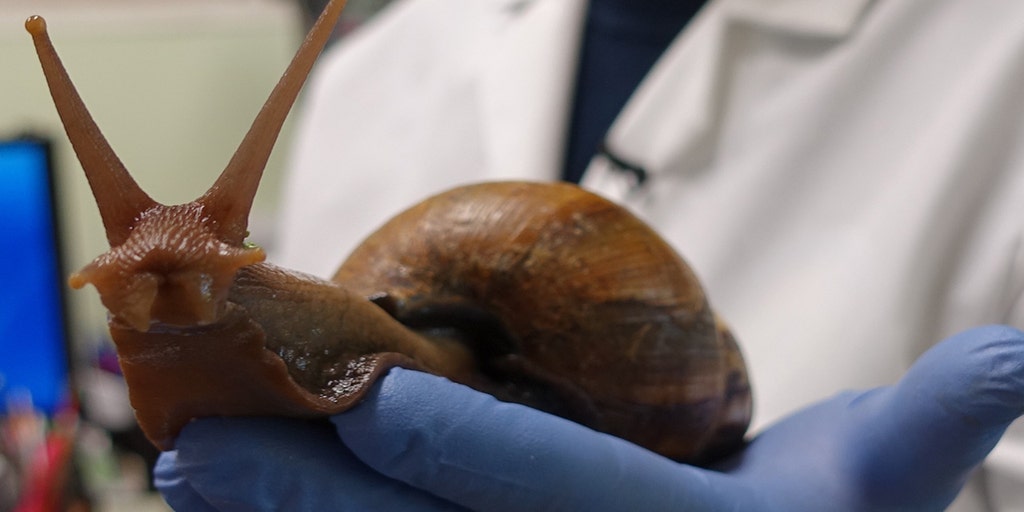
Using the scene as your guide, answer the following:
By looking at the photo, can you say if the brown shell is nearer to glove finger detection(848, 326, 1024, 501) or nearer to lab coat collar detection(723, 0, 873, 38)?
glove finger detection(848, 326, 1024, 501)

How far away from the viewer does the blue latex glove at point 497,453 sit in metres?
0.51

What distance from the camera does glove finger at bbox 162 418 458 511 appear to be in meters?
0.50

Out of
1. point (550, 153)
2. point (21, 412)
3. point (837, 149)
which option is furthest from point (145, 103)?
point (837, 149)

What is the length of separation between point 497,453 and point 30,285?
119 cm

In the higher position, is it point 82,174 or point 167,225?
point 167,225

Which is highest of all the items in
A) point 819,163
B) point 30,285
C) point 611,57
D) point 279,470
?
point 611,57

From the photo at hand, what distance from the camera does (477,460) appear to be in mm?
517

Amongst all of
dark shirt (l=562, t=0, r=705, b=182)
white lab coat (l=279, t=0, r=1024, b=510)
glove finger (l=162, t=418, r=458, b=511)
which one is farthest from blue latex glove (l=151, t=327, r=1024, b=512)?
dark shirt (l=562, t=0, r=705, b=182)

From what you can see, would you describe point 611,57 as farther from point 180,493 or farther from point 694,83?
point 180,493

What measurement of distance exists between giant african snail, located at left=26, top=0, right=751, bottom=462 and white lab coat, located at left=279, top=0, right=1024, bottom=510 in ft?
0.68

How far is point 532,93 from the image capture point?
112 centimetres

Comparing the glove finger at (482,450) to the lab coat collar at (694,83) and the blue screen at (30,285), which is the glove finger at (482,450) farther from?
the blue screen at (30,285)

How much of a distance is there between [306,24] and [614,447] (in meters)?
1.84

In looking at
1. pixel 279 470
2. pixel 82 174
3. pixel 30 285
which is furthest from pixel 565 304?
pixel 82 174
